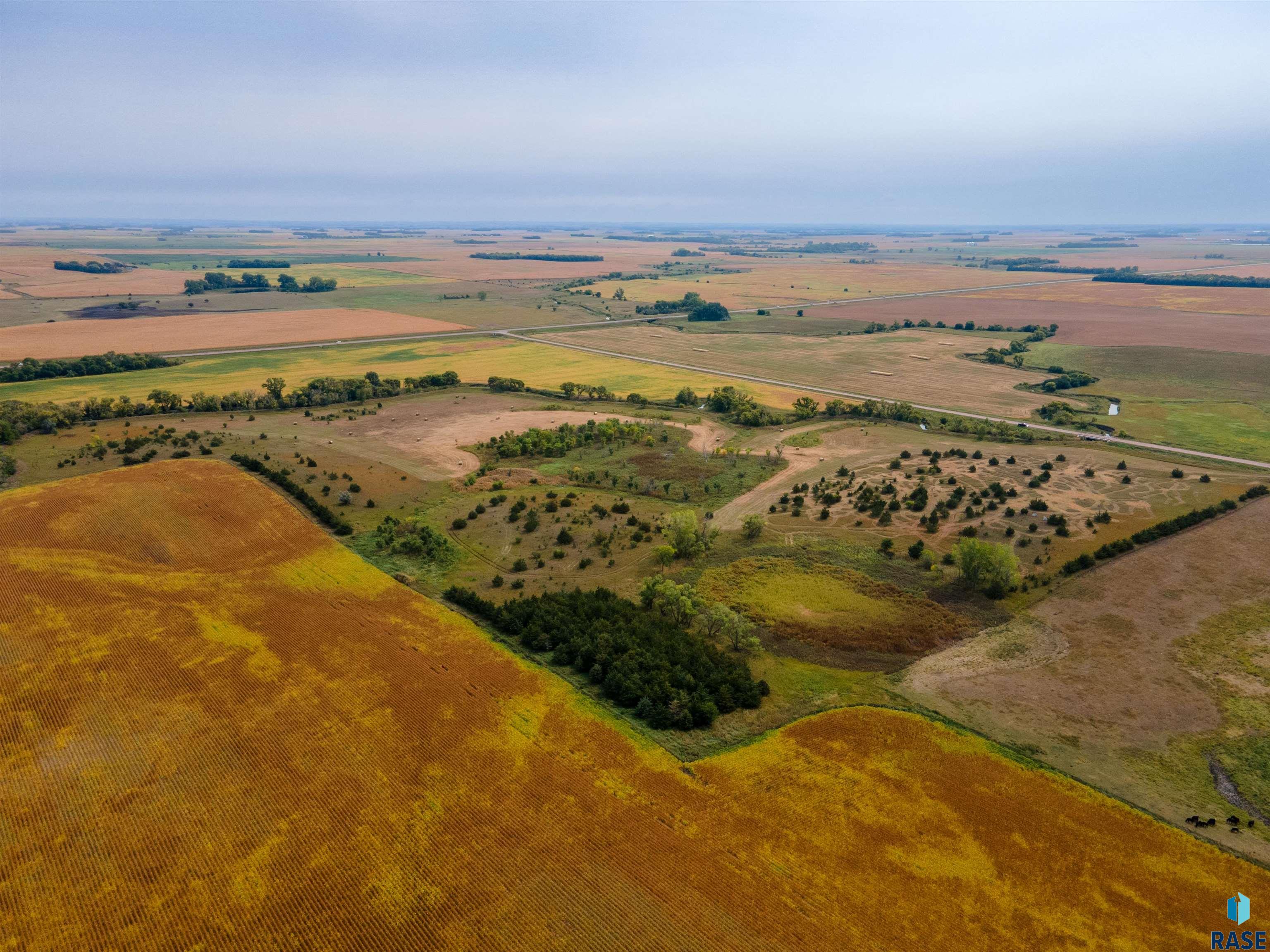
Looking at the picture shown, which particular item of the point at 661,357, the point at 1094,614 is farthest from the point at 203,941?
the point at 661,357

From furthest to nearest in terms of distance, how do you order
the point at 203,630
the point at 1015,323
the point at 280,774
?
the point at 1015,323
the point at 203,630
the point at 280,774

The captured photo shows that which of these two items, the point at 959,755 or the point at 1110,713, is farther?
the point at 1110,713

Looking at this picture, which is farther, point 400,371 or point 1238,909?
point 400,371

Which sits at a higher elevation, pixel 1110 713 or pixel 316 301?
pixel 316 301

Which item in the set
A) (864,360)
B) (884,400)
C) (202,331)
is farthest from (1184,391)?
(202,331)

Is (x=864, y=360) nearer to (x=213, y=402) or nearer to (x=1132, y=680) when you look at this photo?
(x=1132, y=680)

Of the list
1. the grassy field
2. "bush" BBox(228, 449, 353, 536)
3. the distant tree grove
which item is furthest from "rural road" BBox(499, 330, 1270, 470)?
"bush" BBox(228, 449, 353, 536)

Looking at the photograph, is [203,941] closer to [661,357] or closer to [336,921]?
[336,921]
